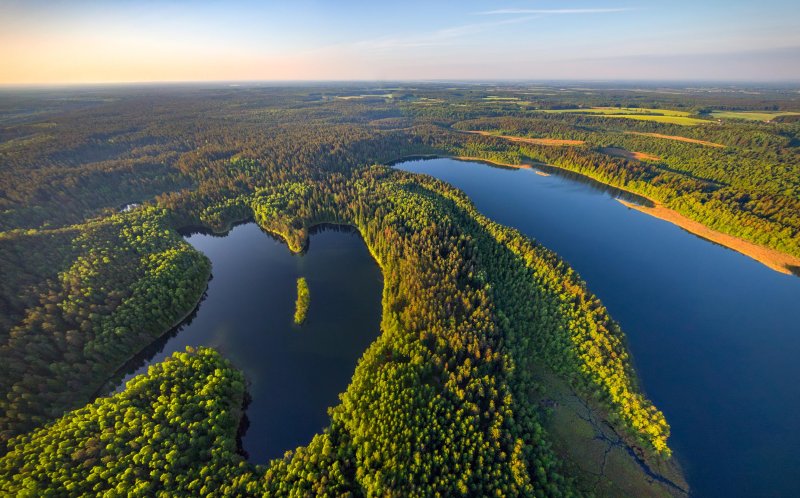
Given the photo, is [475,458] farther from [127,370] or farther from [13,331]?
[13,331]

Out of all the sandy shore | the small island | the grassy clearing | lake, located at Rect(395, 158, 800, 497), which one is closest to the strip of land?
the sandy shore

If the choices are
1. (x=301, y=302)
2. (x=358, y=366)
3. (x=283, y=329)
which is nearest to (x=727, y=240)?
(x=358, y=366)

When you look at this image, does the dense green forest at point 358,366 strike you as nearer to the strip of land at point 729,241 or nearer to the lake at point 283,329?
the strip of land at point 729,241

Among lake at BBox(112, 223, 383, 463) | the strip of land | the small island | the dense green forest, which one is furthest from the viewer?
the strip of land

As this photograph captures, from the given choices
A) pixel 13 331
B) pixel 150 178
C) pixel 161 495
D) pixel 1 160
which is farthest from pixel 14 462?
pixel 1 160

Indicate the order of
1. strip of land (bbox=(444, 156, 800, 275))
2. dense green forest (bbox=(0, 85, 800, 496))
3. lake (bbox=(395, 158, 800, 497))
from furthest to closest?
strip of land (bbox=(444, 156, 800, 275)) → lake (bbox=(395, 158, 800, 497)) → dense green forest (bbox=(0, 85, 800, 496))

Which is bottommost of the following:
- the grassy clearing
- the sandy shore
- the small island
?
the grassy clearing

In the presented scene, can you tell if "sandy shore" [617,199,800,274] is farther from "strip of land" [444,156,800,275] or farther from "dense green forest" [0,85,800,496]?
"dense green forest" [0,85,800,496]

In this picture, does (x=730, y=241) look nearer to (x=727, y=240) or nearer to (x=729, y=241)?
(x=729, y=241)
